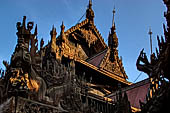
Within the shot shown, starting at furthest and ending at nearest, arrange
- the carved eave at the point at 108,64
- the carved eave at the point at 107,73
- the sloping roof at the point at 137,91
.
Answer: the carved eave at the point at 108,64 → the carved eave at the point at 107,73 → the sloping roof at the point at 137,91

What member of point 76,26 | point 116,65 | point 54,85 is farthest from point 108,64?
point 54,85

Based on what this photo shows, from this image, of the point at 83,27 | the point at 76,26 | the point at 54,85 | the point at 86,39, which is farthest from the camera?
the point at 83,27

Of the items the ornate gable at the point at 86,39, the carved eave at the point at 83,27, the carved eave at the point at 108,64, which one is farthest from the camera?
the ornate gable at the point at 86,39

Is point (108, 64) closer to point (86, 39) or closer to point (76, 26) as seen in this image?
point (86, 39)

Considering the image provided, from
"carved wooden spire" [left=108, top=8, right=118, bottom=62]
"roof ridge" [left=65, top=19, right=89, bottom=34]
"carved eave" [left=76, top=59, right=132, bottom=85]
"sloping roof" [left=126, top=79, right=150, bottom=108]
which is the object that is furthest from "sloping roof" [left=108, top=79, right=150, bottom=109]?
"roof ridge" [left=65, top=19, right=89, bottom=34]

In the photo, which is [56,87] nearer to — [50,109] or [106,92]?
[50,109]

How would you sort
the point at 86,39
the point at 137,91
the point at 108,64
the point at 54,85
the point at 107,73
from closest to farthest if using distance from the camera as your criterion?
the point at 54,85, the point at 137,91, the point at 107,73, the point at 108,64, the point at 86,39

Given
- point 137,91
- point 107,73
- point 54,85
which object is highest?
point 107,73

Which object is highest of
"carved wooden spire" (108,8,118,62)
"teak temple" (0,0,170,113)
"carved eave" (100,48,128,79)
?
"carved wooden spire" (108,8,118,62)

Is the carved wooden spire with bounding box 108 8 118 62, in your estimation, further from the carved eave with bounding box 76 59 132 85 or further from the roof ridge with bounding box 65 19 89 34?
the roof ridge with bounding box 65 19 89 34

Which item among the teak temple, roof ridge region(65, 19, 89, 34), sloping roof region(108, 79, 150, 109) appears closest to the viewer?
the teak temple

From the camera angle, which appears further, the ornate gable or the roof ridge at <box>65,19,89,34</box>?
the ornate gable

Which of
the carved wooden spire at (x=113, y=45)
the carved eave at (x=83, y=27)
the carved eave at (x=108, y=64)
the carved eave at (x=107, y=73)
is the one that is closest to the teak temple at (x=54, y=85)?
the carved eave at (x=107, y=73)

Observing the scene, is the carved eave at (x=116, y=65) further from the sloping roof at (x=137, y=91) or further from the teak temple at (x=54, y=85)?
the teak temple at (x=54, y=85)
